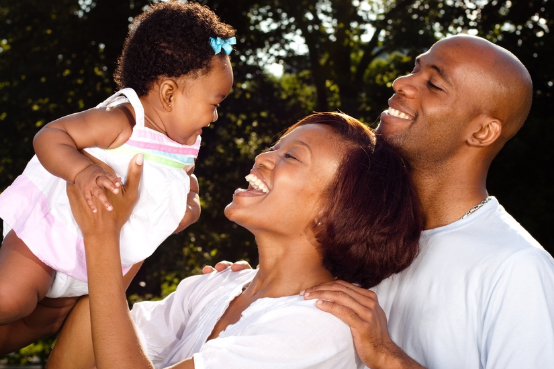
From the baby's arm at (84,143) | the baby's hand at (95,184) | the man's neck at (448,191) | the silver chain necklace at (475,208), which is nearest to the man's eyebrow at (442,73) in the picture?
the man's neck at (448,191)

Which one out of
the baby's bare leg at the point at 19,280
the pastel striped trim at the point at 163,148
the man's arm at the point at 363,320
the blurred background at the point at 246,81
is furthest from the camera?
the blurred background at the point at 246,81

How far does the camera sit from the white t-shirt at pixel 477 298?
2262 millimetres

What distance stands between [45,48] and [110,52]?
1.28 m

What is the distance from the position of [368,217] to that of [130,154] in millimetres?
985

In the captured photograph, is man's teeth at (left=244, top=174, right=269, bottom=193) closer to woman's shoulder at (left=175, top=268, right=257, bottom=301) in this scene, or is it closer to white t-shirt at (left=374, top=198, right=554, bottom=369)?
woman's shoulder at (left=175, top=268, right=257, bottom=301)

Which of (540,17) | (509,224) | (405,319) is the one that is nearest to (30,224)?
(405,319)

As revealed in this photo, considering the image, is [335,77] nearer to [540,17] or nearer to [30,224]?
[540,17]

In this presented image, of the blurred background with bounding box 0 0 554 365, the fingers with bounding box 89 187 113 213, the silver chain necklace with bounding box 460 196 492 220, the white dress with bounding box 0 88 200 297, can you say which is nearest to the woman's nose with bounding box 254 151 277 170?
the white dress with bounding box 0 88 200 297

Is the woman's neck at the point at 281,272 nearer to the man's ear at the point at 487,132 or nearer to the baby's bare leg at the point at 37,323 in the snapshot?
the baby's bare leg at the point at 37,323

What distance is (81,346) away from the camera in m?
2.62

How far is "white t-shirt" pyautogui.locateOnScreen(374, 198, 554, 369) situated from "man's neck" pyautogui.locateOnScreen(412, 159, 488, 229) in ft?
0.24

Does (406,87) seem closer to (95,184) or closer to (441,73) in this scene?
(441,73)

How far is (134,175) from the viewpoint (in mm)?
2400

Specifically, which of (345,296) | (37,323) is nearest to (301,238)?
(345,296)
